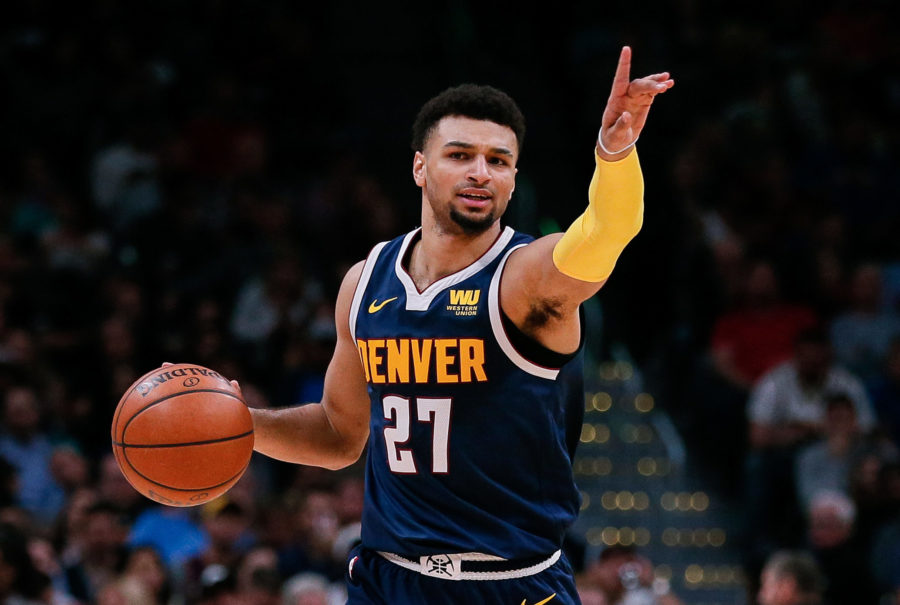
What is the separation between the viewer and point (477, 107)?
462 centimetres

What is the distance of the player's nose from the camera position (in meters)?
4.51

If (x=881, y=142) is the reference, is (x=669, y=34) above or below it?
above

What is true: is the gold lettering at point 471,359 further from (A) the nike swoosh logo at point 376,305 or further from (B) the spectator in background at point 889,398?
(B) the spectator in background at point 889,398

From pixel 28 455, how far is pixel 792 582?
5.13m

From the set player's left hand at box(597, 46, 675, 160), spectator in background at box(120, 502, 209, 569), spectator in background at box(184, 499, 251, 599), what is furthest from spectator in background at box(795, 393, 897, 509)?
player's left hand at box(597, 46, 675, 160)

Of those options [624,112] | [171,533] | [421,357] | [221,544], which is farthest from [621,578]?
[624,112]

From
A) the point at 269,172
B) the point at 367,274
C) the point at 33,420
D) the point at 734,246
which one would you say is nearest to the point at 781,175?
the point at 734,246

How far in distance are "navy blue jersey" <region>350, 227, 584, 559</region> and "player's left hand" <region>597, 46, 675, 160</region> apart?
2.13 ft

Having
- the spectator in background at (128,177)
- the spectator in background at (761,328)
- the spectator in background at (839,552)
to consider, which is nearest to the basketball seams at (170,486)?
the spectator in background at (839,552)

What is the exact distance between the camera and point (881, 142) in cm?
1280

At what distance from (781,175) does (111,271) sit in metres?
5.67

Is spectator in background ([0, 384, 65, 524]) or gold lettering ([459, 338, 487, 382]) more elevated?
gold lettering ([459, 338, 487, 382])

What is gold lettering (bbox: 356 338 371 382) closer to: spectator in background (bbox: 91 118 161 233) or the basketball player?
the basketball player

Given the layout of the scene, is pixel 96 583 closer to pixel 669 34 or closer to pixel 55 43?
pixel 55 43
